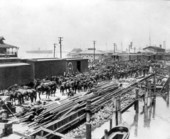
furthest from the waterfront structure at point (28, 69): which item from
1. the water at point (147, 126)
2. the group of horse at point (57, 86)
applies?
the water at point (147, 126)

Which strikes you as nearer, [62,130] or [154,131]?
[62,130]

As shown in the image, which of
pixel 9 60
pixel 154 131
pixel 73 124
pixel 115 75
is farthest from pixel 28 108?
pixel 115 75

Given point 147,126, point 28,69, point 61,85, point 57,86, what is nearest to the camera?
point 147,126

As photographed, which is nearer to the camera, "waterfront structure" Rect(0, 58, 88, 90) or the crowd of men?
the crowd of men

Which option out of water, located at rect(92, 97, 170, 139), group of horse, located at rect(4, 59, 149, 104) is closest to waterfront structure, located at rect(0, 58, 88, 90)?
group of horse, located at rect(4, 59, 149, 104)

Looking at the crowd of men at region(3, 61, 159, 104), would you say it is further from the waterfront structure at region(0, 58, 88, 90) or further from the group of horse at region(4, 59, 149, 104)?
the waterfront structure at region(0, 58, 88, 90)

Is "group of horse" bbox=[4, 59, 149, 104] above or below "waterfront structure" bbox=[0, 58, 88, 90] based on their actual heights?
below

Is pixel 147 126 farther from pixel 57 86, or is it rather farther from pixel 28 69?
pixel 28 69

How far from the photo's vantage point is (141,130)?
18.1 metres

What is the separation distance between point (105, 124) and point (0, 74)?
13732mm

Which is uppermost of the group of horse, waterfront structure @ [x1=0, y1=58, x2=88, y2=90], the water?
waterfront structure @ [x1=0, y1=58, x2=88, y2=90]

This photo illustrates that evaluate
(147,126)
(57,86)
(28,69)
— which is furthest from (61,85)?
(147,126)

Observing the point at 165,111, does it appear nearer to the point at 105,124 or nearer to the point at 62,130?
the point at 105,124

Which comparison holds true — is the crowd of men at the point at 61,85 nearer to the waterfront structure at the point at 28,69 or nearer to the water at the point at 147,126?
the waterfront structure at the point at 28,69
